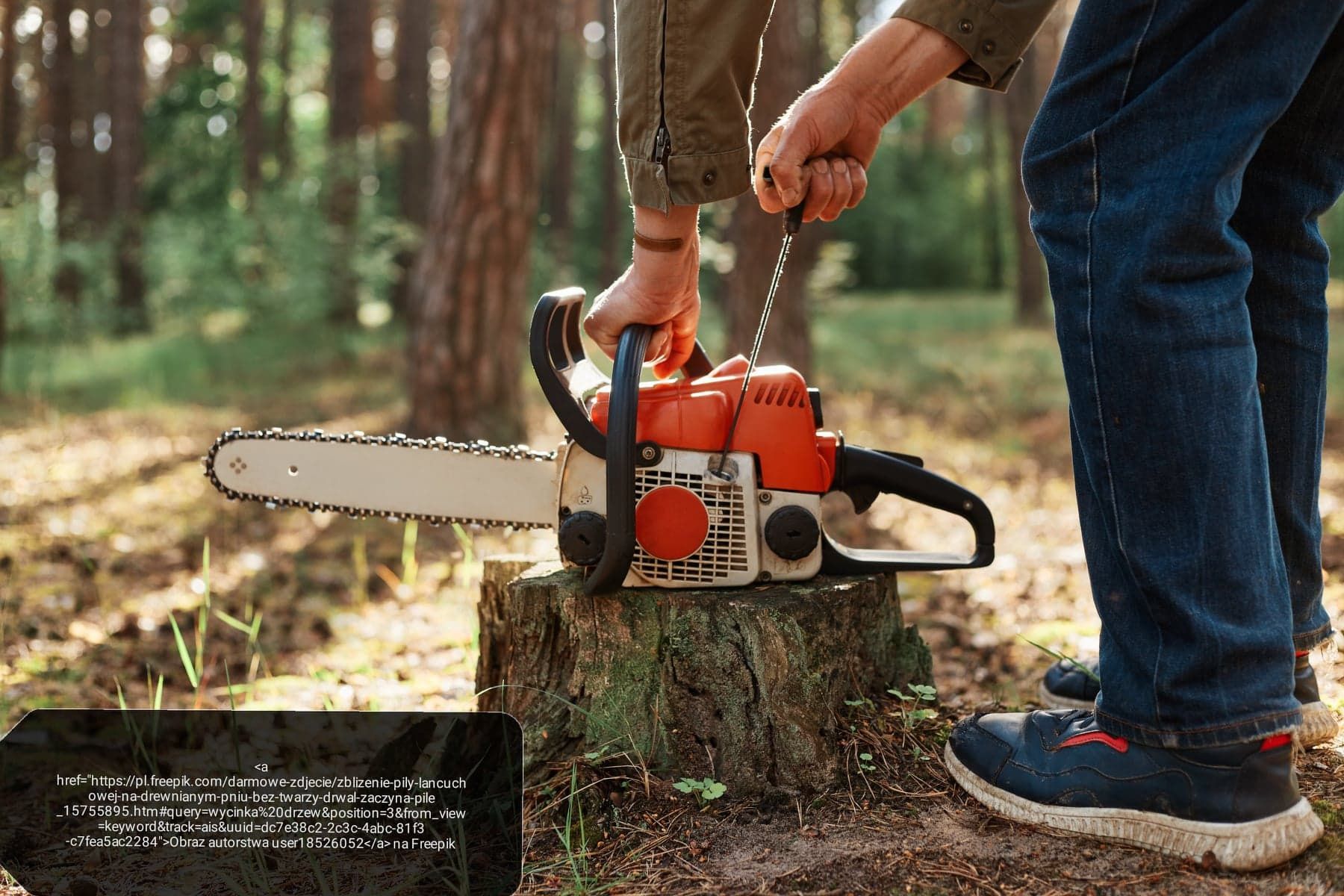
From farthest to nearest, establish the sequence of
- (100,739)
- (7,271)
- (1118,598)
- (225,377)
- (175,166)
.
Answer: (175,166)
(7,271)
(225,377)
(100,739)
(1118,598)

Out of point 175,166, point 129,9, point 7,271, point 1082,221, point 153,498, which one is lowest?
point 153,498

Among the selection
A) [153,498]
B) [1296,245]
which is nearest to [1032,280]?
[153,498]

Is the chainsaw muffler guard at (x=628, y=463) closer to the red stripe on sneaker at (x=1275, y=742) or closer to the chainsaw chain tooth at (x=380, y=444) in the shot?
the chainsaw chain tooth at (x=380, y=444)

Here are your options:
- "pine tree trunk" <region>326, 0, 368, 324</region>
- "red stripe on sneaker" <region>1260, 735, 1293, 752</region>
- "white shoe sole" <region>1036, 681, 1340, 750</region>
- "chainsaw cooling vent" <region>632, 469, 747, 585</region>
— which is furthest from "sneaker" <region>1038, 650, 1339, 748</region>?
"pine tree trunk" <region>326, 0, 368, 324</region>

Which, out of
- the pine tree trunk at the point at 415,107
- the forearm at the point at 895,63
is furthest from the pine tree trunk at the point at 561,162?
the forearm at the point at 895,63

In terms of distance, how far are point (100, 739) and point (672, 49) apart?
1.88 meters

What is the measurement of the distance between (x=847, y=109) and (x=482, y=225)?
151 inches

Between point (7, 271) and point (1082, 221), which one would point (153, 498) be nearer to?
point (1082, 221)

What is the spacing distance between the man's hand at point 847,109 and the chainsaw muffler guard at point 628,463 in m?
0.37

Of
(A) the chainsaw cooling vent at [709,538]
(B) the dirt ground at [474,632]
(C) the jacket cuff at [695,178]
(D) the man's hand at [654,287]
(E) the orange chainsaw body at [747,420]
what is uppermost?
(C) the jacket cuff at [695,178]

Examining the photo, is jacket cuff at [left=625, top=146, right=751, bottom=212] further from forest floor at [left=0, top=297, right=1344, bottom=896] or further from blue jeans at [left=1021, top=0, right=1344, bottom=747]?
forest floor at [left=0, top=297, right=1344, bottom=896]

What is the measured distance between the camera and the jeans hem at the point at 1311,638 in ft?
5.87

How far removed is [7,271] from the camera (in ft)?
34.8

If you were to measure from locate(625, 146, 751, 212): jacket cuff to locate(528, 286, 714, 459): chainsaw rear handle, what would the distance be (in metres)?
0.26
